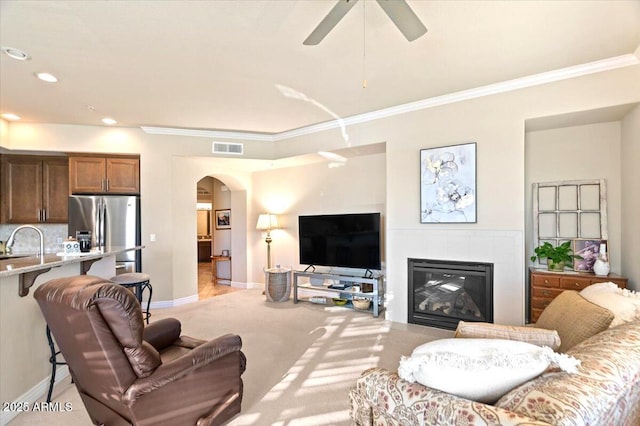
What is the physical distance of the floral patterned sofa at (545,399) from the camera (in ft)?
3.13

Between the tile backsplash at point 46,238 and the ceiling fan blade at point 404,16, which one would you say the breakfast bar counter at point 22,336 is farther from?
the tile backsplash at point 46,238

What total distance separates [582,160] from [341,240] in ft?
10.4

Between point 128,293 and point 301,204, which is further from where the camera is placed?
point 301,204

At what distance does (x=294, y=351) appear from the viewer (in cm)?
343

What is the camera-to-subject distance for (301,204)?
20.0ft

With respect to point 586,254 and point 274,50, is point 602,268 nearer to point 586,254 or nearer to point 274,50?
point 586,254

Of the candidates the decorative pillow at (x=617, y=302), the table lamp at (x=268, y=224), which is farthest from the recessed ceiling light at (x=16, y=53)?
the decorative pillow at (x=617, y=302)

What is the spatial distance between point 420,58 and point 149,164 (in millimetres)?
4361

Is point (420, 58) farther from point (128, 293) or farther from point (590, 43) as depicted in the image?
point (128, 293)

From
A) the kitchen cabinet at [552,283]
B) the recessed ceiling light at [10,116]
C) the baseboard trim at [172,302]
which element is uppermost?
the recessed ceiling light at [10,116]

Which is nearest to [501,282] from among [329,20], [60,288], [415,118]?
[415,118]

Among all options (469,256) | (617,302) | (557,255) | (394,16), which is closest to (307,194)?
(469,256)

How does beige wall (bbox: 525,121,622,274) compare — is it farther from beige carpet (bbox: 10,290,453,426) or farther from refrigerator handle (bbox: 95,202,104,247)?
refrigerator handle (bbox: 95,202,104,247)

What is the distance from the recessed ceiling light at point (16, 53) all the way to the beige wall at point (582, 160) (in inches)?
212
